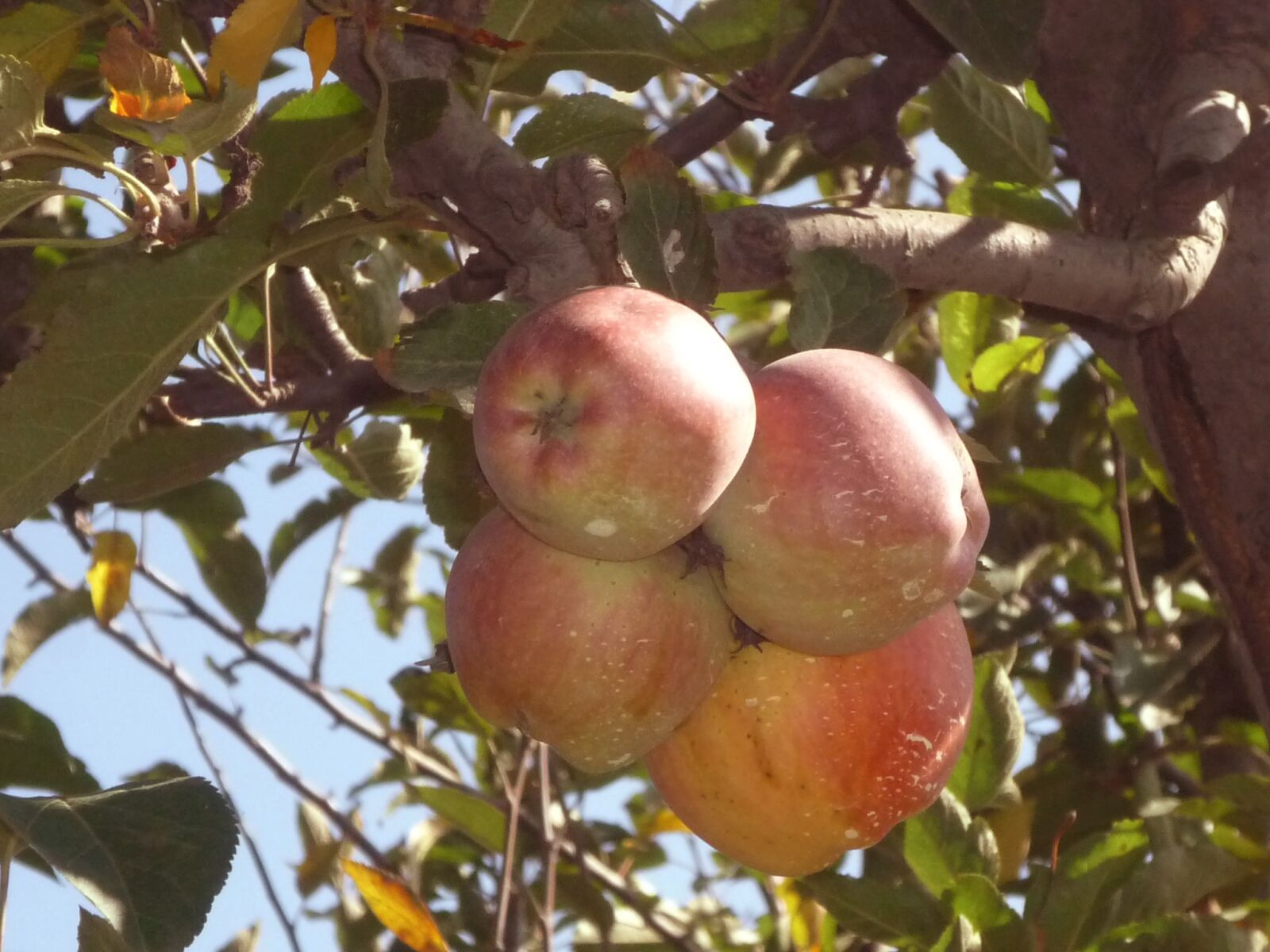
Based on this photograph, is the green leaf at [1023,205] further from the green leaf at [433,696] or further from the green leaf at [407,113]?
the green leaf at [433,696]

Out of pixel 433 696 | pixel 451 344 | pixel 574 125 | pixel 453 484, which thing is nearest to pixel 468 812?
pixel 433 696

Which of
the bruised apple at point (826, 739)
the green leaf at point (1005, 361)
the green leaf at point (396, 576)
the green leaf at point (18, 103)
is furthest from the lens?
the green leaf at point (396, 576)

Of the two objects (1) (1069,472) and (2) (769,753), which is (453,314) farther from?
(1) (1069,472)

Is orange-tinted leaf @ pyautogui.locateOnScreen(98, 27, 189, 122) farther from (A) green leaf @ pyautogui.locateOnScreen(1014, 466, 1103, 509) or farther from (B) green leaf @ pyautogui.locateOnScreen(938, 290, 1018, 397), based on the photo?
(A) green leaf @ pyautogui.locateOnScreen(1014, 466, 1103, 509)

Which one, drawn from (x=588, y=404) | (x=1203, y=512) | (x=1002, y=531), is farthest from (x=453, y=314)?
(x=1002, y=531)

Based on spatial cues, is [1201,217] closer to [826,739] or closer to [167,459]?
[826,739]

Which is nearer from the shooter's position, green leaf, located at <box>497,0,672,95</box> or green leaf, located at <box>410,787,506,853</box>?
green leaf, located at <box>497,0,672,95</box>

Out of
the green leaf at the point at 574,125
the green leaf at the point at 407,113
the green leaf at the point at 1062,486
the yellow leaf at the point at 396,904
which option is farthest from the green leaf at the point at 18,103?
the green leaf at the point at 1062,486

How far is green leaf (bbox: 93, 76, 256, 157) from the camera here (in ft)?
2.91

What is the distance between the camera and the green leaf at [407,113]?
0.83m

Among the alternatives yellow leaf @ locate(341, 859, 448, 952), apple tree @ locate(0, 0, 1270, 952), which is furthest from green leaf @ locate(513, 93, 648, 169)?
yellow leaf @ locate(341, 859, 448, 952)

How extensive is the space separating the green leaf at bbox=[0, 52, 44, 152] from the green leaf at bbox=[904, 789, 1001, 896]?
983 millimetres

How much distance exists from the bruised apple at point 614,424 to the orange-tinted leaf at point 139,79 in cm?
43

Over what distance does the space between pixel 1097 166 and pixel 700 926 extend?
135 centimetres
